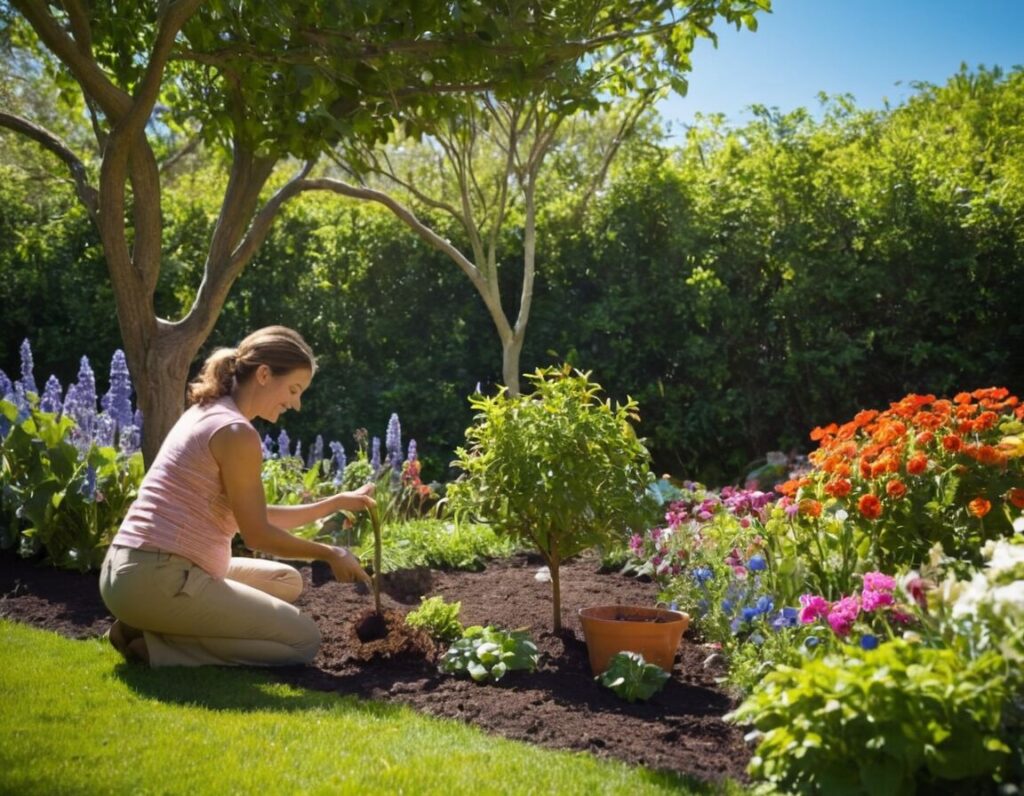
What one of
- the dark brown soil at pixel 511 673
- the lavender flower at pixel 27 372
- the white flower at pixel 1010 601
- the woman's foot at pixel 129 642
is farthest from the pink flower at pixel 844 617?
the lavender flower at pixel 27 372

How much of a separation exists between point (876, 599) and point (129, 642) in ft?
9.62

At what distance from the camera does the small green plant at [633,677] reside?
12.1 ft

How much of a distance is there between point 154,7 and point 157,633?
3.63 m

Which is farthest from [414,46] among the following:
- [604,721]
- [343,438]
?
[343,438]

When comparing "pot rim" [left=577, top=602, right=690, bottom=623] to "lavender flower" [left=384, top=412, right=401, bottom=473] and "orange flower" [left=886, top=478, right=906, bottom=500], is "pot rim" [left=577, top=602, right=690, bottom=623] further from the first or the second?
"lavender flower" [left=384, top=412, right=401, bottom=473]

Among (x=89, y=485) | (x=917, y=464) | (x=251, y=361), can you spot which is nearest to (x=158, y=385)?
(x=89, y=485)

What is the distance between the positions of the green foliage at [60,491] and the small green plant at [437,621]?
2135 mm

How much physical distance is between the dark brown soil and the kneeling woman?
0.86ft

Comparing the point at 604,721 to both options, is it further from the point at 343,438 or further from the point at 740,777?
the point at 343,438

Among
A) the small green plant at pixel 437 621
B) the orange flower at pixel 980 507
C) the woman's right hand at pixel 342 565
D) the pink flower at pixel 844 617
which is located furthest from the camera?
the small green plant at pixel 437 621

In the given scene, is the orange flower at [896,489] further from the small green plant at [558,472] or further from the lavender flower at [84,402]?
the lavender flower at [84,402]

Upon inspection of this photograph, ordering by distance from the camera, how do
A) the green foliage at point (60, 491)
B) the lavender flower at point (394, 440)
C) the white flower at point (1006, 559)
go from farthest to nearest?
the lavender flower at point (394, 440) → the green foliage at point (60, 491) → the white flower at point (1006, 559)

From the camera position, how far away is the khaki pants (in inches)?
151

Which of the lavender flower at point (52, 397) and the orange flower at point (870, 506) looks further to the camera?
the lavender flower at point (52, 397)
